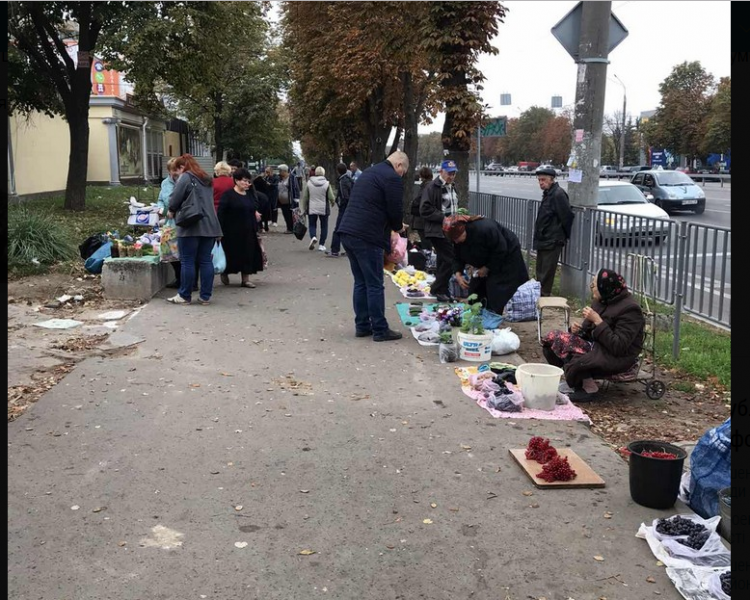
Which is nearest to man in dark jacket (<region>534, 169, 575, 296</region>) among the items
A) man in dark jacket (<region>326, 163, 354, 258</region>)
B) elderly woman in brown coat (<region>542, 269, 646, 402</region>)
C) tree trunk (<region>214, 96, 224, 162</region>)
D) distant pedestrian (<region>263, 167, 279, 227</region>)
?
elderly woman in brown coat (<region>542, 269, 646, 402</region>)

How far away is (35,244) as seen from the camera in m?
12.0

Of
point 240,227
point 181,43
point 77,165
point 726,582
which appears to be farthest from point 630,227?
point 77,165

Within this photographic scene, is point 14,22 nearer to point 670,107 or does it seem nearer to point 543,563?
point 543,563

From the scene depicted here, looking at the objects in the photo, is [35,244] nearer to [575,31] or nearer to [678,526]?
[575,31]

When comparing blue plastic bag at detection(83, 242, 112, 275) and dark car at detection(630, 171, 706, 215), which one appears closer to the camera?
blue plastic bag at detection(83, 242, 112, 275)

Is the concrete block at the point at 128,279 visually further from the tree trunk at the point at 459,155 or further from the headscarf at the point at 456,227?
the tree trunk at the point at 459,155

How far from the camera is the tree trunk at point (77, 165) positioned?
20.6 meters

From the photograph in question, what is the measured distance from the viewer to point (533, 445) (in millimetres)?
4734

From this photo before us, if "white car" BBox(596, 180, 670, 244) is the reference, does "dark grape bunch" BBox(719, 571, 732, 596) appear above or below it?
below

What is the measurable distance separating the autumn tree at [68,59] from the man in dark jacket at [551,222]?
44.6ft

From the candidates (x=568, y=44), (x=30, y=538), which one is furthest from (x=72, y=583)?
(x=568, y=44)

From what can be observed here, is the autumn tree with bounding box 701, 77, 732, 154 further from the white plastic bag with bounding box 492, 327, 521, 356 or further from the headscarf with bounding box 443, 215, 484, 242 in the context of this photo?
the white plastic bag with bounding box 492, 327, 521, 356

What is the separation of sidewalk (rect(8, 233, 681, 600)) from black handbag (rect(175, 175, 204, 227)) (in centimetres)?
272

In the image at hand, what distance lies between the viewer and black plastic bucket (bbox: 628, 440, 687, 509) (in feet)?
13.1
